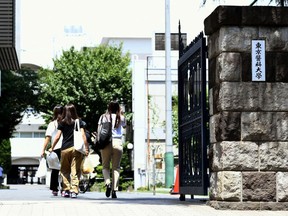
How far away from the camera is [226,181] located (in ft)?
32.6

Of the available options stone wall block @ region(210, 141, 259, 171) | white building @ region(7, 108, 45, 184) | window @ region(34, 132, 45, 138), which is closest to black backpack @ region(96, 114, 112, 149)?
stone wall block @ region(210, 141, 259, 171)

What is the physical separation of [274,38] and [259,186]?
75.0 inches

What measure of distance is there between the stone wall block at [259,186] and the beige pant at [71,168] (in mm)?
4320

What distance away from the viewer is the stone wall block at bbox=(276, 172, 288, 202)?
32.6ft

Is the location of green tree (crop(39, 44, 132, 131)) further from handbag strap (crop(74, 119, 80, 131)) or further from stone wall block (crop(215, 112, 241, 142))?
stone wall block (crop(215, 112, 241, 142))

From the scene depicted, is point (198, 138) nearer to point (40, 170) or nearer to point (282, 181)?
point (282, 181)

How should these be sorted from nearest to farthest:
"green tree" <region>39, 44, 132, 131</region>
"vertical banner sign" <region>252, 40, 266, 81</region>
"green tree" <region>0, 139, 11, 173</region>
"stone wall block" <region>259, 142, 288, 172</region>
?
"stone wall block" <region>259, 142, 288, 172</region> < "vertical banner sign" <region>252, 40, 266, 81</region> < "green tree" <region>39, 44, 132, 131</region> < "green tree" <region>0, 139, 11, 173</region>

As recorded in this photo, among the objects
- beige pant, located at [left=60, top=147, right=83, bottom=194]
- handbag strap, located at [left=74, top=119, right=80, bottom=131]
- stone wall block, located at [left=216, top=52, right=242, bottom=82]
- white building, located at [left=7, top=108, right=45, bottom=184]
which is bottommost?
beige pant, located at [left=60, top=147, right=83, bottom=194]

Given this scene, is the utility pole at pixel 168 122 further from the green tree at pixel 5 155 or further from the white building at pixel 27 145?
the white building at pixel 27 145

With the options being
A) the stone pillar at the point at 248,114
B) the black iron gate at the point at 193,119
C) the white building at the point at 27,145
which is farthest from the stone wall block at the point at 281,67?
the white building at the point at 27,145

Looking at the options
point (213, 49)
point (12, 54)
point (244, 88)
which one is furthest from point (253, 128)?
point (12, 54)

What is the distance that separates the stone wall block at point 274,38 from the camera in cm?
1034

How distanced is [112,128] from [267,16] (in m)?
4.44

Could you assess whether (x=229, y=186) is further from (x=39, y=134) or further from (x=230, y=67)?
(x=39, y=134)
